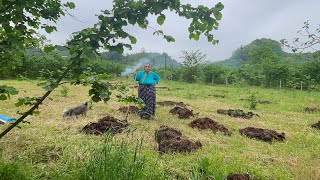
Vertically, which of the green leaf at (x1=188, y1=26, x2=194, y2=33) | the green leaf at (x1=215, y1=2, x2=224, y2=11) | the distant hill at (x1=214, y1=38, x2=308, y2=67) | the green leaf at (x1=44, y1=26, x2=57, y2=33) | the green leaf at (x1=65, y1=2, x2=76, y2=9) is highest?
the distant hill at (x1=214, y1=38, x2=308, y2=67)

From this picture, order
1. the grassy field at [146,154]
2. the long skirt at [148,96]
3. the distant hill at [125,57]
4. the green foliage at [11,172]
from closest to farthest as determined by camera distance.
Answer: the distant hill at [125,57] → the green foliage at [11,172] → the grassy field at [146,154] → the long skirt at [148,96]

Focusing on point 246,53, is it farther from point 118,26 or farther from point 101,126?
point 118,26

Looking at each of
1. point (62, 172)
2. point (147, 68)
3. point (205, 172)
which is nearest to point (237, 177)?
point (205, 172)

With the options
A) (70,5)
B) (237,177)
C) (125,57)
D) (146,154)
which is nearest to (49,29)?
(70,5)

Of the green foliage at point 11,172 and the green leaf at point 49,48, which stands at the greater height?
the green leaf at point 49,48

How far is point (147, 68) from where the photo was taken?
8.92 metres

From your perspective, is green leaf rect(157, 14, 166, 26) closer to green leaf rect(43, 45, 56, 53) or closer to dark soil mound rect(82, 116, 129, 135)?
green leaf rect(43, 45, 56, 53)

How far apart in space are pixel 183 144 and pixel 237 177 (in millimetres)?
1579

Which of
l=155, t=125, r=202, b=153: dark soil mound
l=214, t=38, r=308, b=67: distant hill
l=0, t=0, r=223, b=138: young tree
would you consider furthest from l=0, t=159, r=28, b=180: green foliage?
l=214, t=38, r=308, b=67: distant hill

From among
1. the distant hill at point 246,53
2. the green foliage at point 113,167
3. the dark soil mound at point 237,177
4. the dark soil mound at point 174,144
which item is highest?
the distant hill at point 246,53

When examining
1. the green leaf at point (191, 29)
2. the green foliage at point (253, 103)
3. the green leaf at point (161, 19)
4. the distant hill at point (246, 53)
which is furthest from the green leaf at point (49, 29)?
the distant hill at point (246, 53)

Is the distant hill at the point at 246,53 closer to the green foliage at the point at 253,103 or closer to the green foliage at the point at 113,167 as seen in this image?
the green foliage at the point at 253,103

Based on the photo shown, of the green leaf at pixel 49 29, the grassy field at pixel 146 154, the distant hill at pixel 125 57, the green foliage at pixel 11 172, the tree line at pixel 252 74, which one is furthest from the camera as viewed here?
the tree line at pixel 252 74

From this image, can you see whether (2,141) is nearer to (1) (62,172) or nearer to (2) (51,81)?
(1) (62,172)
